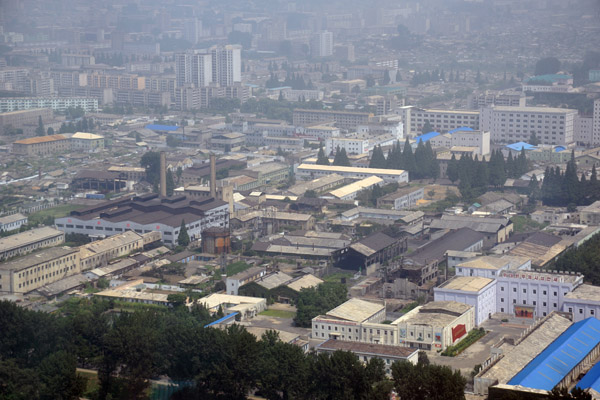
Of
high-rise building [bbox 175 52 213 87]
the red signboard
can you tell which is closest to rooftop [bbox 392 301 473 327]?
the red signboard

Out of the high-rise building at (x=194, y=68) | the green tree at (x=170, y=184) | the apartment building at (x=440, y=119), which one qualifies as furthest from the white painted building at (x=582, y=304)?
the high-rise building at (x=194, y=68)

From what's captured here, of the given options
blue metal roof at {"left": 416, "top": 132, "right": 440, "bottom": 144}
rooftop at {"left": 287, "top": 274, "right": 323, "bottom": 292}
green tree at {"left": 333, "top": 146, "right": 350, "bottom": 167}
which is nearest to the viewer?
rooftop at {"left": 287, "top": 274, "right": 323, "bottom": 292}

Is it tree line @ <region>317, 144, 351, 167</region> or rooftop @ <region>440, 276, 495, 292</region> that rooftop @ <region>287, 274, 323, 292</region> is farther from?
tree line @ <region>317, 144, 351, 167</region>

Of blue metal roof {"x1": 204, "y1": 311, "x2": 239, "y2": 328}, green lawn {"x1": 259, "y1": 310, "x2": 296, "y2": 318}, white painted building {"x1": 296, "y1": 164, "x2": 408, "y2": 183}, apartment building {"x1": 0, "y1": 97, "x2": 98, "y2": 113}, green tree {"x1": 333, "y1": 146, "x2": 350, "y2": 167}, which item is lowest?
green lawn {"x1": 259, "y1": 310, "x2": 296, "y2": 318}

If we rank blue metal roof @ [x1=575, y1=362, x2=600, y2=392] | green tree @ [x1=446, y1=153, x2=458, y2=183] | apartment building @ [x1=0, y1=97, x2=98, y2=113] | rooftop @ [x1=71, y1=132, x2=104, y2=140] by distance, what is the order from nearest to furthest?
blue metal roof @ [x1=575, y1=362, x2=600, y2=392] < green tree @ [x1=446, y1=153, x2=458, y2=183] < rooftop @ [x1=71, y1=132, x2=104, y2=140] < apartment building @ [x1=0, y1=97, x2=98, y2=113]

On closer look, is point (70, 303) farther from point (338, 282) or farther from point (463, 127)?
point (463, 127)

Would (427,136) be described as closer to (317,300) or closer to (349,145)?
(349,145)

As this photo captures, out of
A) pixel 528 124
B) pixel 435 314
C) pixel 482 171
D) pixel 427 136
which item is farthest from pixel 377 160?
pixel 435 314

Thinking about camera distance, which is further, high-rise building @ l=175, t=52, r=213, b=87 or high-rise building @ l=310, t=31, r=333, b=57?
high-rise building @ l=310, t=31, r=333, b=57
